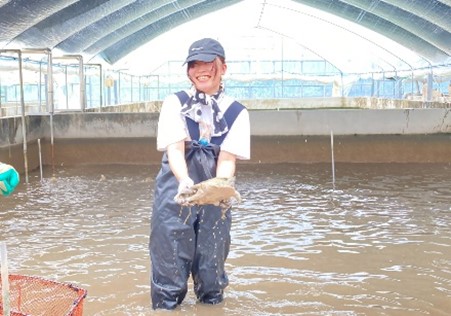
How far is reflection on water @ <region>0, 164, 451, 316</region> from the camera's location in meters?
4.15

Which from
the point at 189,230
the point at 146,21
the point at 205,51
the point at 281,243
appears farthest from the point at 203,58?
the point at 146,21

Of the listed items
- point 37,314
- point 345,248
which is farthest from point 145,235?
point 37,314

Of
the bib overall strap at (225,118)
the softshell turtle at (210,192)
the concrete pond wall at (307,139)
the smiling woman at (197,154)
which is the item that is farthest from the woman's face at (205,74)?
the concrete pond wall at (307,139)

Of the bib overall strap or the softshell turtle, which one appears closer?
the softshell turtle

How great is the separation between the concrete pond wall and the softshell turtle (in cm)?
892

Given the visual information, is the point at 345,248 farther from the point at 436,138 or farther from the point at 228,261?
the point at 436,138

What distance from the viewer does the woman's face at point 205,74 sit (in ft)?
10.7

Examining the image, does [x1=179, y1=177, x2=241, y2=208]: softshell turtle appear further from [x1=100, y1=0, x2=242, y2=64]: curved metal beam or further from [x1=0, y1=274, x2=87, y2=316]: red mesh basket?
[x1=100, y1=0, x2=242, y2=64]: curved metal beam

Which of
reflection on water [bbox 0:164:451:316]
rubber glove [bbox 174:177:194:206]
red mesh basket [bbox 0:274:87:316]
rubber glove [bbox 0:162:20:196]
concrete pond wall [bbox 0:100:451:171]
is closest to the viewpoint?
rubber glove [bbox 0:162:20:196]

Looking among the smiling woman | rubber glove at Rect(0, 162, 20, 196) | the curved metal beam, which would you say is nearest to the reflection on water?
the smiling woman

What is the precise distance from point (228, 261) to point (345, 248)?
46.7 inches

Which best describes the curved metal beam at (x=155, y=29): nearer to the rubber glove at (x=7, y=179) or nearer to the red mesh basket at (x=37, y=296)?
the red mesh basket at (x=37, y=296)

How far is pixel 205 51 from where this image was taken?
10.6 ft

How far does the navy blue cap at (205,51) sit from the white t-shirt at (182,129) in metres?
0.22
